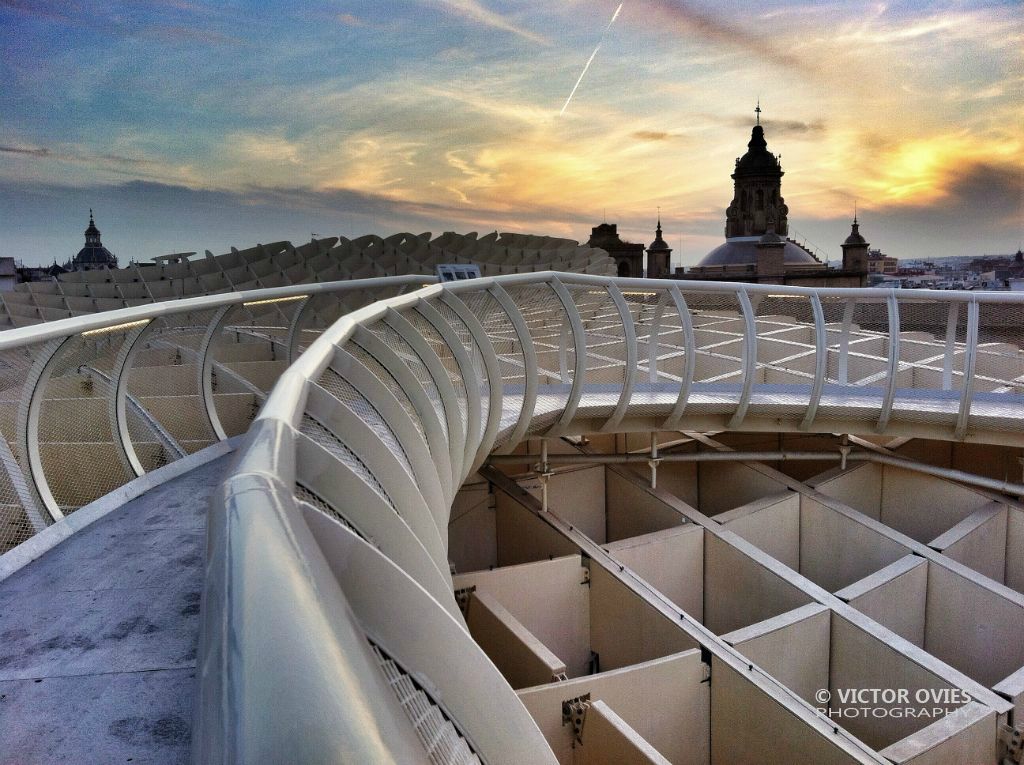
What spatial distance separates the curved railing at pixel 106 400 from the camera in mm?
3506

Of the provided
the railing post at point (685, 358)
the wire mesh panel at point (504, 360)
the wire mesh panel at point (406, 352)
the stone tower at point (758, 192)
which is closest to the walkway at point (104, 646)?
the wire mesh panel at point (406, 352)

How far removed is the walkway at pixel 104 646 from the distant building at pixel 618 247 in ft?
226

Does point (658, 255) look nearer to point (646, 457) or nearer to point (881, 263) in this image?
point (881, 263)

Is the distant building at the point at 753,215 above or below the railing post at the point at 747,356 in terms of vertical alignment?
above

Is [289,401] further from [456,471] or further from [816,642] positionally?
[816,642]

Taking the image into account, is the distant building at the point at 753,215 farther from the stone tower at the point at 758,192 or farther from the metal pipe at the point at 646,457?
the metal pipe at the point at 646,457

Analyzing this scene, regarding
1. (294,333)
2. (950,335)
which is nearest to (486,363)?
(294,333)

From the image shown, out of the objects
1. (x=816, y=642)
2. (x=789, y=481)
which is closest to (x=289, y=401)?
(x=816, y=642)

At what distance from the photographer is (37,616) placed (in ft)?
8.80

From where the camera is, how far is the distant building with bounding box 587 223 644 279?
71.4 metres

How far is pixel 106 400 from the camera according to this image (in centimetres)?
728

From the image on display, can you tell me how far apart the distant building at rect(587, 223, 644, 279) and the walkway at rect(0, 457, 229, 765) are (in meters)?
68.8

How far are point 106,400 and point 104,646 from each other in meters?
5.48

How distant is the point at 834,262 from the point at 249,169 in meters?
57.5
